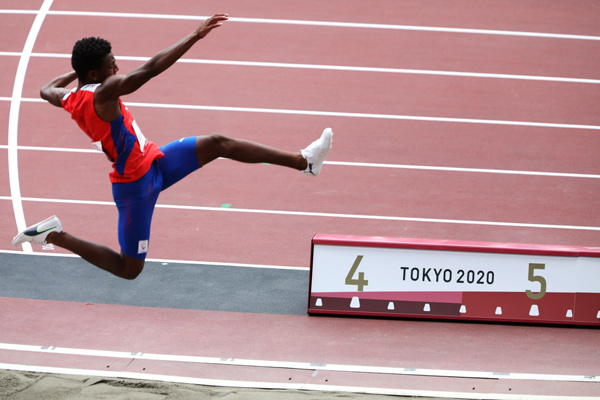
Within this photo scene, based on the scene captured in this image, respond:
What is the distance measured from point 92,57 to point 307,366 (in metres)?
3.08

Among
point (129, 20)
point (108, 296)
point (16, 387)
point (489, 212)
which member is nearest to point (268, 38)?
point (129, 20)

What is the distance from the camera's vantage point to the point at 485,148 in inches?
416

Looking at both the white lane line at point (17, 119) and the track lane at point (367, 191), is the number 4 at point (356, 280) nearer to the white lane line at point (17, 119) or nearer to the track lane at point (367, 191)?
the track lane at point (367, 191)

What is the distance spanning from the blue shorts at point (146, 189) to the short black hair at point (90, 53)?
26.7 inches

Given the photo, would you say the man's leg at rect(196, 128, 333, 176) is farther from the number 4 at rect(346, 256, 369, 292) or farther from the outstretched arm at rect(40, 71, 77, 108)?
the number 4 at rect(346, 256, 369, 292)

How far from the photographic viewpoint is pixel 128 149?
4.96 metres

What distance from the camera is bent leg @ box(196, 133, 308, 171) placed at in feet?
16.2

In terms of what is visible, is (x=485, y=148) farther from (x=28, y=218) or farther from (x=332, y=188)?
(x=28, y=218)

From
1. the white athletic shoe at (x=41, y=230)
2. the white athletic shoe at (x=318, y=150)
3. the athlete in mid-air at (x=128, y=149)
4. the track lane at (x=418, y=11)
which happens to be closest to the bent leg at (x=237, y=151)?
the athlete in mid-air at (x=128, y=149)

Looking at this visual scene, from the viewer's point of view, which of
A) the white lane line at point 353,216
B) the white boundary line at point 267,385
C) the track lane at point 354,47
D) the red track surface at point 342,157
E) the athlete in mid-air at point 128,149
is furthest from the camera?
the track lane at point 354,47

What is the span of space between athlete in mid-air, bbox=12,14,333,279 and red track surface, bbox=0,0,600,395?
5.01ft

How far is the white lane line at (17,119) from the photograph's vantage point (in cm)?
941

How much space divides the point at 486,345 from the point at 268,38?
6.66 metres

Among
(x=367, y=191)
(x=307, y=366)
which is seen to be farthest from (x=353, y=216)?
(x=307, y=366)
